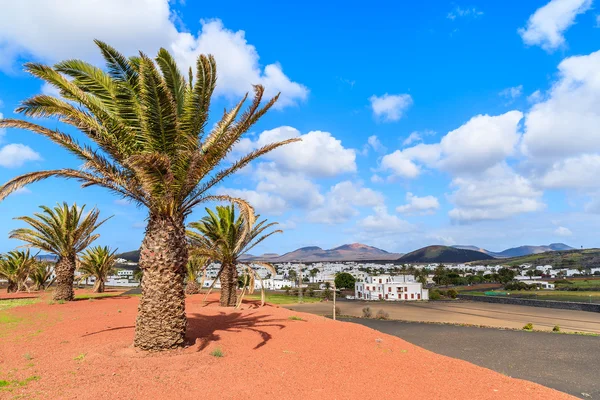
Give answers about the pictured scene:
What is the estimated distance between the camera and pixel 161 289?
8758 millimetres

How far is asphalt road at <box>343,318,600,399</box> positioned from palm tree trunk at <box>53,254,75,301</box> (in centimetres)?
1921

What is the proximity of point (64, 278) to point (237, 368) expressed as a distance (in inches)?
747

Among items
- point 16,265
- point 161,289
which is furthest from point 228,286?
point 16,265

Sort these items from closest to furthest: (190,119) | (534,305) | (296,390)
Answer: (296,390) < (190,119) < (534,305)

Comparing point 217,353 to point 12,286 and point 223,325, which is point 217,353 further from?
point 12,286

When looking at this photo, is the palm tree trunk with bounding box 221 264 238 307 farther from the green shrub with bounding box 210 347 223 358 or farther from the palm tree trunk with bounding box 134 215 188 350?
the green shrub with bounding box 210 347 223 358

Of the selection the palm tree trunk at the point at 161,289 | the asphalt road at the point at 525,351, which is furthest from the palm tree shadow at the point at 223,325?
the asphalt road at the point at 525,351

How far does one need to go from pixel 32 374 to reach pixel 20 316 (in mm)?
10560

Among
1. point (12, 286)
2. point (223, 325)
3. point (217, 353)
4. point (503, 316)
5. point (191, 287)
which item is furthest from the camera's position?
point (503, 316)

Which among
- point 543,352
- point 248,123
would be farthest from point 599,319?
point 248,123

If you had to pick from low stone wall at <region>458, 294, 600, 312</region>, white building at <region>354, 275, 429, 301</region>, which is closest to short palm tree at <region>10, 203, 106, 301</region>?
low stone wall at <region>458, 294, 600, 312</region>

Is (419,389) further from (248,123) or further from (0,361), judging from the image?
(0,361)

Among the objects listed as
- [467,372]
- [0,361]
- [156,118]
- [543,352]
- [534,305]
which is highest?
[156,118]

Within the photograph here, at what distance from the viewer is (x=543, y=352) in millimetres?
13711
